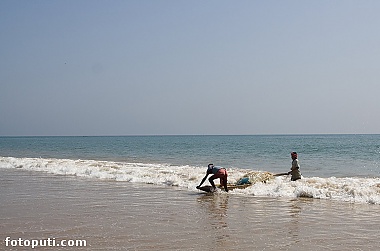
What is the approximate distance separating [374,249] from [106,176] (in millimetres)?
15356

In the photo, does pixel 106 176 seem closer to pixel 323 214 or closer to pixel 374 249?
pixel 323 214

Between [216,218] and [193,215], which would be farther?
[193,215]

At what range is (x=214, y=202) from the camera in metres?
12.8

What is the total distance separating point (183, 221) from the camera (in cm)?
964

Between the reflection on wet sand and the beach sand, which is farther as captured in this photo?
the reflection on wet sand

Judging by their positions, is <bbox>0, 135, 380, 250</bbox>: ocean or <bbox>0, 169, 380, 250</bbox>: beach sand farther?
<bbox>0, 135, 380, 250</bbox>: ocean

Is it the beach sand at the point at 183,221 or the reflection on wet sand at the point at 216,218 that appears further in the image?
the reflection on wet sand at the point at 216,218

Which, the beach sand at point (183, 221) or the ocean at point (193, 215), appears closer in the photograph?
the beach sand at point (183, 221)

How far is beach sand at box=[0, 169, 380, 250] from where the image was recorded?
7.70 metres

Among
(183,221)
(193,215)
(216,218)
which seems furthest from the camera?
(193,215)

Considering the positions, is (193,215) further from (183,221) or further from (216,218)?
(183,221)

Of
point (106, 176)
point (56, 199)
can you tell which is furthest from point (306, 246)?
point (106, 176)

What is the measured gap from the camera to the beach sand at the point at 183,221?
303 inches

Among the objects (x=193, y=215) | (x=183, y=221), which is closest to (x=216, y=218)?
(x=193, y=215)
